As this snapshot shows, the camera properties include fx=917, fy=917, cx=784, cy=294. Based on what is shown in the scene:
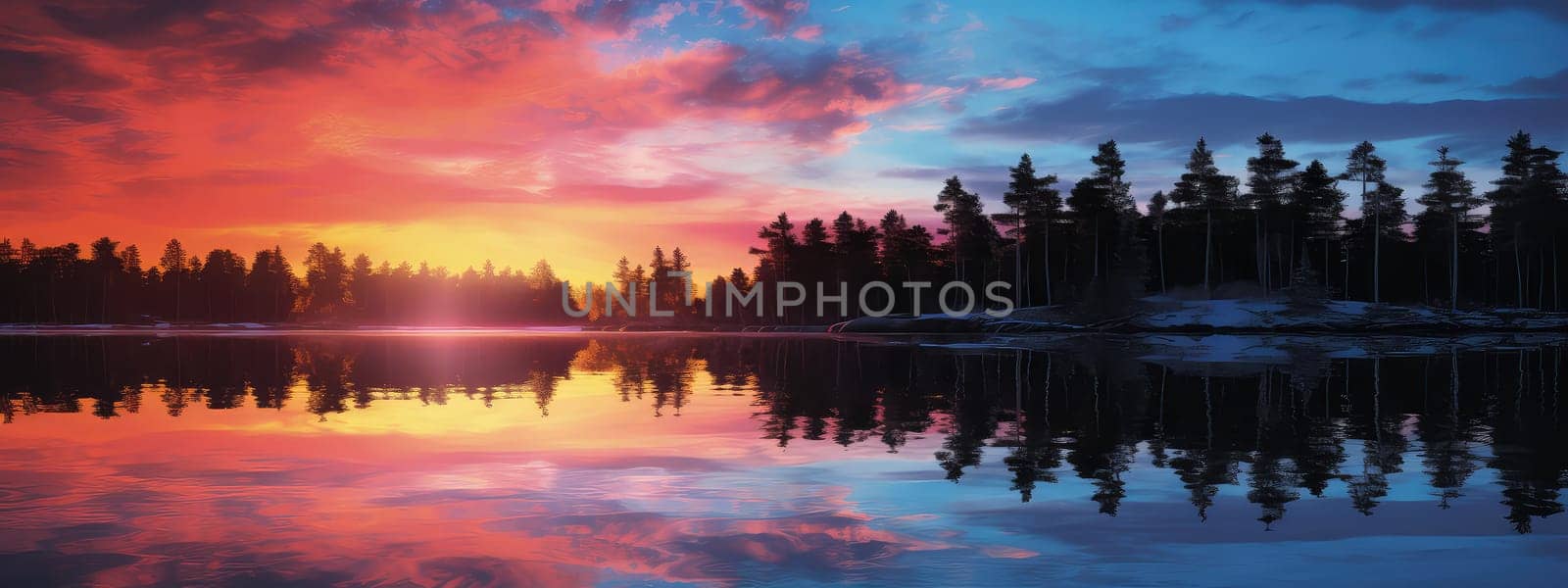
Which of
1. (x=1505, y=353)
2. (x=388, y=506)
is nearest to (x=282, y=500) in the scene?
(x=388, y=506)

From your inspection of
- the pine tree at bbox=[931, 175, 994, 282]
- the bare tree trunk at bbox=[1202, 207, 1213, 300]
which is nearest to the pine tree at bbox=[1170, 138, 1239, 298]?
the bare tree trunk at bbox=[1202, 207, 1213, 300]

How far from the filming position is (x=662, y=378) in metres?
29.7

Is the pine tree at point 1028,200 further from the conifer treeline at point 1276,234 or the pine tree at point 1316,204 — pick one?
the pine tree at point 1316,204

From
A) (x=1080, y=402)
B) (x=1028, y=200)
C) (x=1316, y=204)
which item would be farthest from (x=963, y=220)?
(x=1080, y=402)

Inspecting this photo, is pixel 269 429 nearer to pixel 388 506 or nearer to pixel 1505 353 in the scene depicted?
pixel 388 506

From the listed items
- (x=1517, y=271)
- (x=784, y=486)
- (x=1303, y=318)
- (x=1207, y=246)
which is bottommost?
(x=1303, y=318)

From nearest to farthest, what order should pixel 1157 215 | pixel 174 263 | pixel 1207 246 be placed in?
pixel 1207 246 < pixel 1157 215 < pixel 174 263

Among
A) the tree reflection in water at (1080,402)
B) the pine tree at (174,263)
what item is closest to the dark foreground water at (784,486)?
the tree reflection in water at (1080,402)

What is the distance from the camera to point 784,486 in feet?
36.4

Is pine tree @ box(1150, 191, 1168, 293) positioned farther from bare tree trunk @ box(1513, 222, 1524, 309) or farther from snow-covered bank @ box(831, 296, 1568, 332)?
bare tree trunk @ box(1513, 222, 1524, 309)

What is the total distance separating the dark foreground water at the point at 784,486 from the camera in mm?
7711

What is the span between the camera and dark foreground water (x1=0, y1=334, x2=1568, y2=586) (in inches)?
304

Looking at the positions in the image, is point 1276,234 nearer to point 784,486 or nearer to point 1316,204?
point 1316,204

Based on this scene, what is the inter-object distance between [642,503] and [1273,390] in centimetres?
1958
